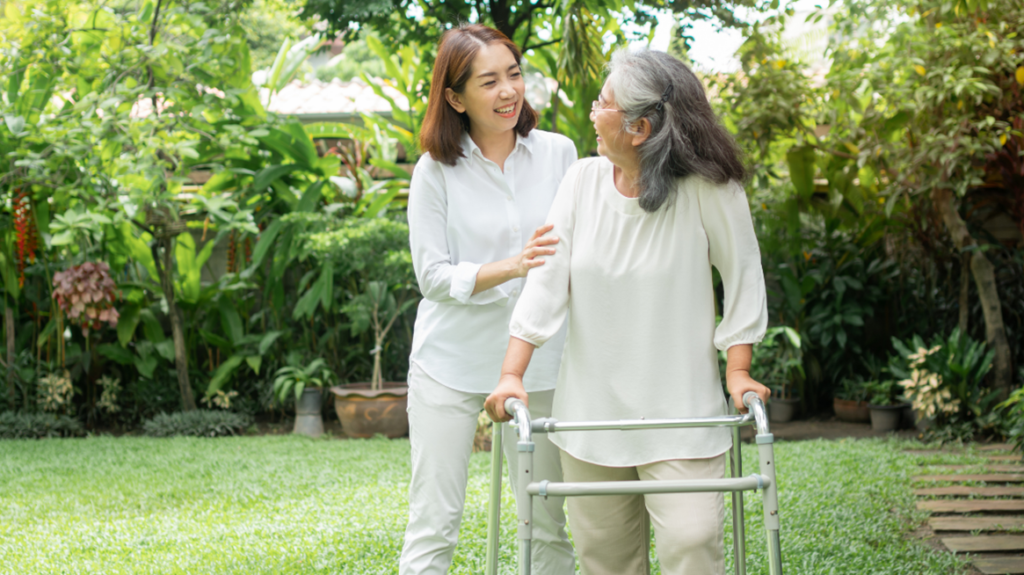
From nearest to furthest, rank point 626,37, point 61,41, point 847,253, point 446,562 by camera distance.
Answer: point 446,562
point 626,37
point 61,41
point 847,253

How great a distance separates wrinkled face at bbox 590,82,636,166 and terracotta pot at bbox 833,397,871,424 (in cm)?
470

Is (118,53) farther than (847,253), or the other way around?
(847,253)

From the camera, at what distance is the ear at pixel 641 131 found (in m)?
1.60

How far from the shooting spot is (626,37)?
123 inches

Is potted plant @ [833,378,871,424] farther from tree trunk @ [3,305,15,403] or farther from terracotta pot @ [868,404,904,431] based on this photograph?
tree trunk @ [3,305,15,403]

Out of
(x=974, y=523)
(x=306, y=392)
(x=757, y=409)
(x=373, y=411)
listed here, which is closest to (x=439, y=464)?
(x=757, y=409)

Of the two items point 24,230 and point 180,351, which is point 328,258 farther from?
point 24,230

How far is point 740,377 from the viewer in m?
1.61

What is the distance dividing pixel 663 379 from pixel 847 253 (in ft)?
16.4

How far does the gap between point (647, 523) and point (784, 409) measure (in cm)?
444

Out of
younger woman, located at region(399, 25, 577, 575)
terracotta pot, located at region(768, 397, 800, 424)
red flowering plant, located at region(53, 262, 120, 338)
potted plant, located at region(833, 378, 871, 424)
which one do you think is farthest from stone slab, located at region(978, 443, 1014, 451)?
red flowering plant, located at region(53, 262, 120, 338)

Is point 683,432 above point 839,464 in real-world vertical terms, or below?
above

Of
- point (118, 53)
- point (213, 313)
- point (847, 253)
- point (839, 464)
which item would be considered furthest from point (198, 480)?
point (847, 253)

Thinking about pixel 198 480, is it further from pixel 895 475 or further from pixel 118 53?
pixel 895 475
